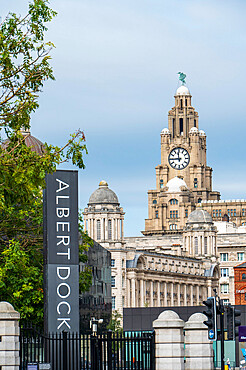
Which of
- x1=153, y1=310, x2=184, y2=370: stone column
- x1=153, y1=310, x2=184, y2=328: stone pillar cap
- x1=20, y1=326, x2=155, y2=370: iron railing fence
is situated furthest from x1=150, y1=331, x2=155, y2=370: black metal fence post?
x1=153, y1=310, x2=184, y2=328: stone pillar cap

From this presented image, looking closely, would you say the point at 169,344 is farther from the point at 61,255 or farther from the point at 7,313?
the point at 7,313

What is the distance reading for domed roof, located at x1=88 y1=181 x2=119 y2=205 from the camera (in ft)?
596

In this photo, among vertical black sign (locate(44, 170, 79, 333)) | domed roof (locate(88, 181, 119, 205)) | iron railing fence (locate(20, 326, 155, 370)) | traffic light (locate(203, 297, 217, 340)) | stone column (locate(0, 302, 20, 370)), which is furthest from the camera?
domed roof (locate(88, 181, 119, 205))

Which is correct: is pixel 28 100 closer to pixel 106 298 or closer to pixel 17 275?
pixel 17 275

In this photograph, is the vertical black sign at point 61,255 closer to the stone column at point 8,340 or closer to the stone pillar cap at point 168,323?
the stone pillar cap at point 168,323

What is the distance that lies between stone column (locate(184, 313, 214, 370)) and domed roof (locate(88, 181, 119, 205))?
13713cm

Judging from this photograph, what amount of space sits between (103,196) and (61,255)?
13757 centimetres

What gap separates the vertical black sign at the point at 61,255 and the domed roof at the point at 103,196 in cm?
13508

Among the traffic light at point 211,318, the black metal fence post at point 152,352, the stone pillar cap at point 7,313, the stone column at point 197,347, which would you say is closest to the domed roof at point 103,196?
the stone column at point 197,347

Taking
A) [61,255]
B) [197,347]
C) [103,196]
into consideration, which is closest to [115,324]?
[103,196]

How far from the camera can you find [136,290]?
181 metres

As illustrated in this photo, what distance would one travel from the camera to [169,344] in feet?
140

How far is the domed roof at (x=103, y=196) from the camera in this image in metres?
182

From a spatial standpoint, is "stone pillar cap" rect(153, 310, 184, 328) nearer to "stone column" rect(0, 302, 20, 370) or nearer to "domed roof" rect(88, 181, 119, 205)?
"stone column" rect(0, 302, 20, 370)
